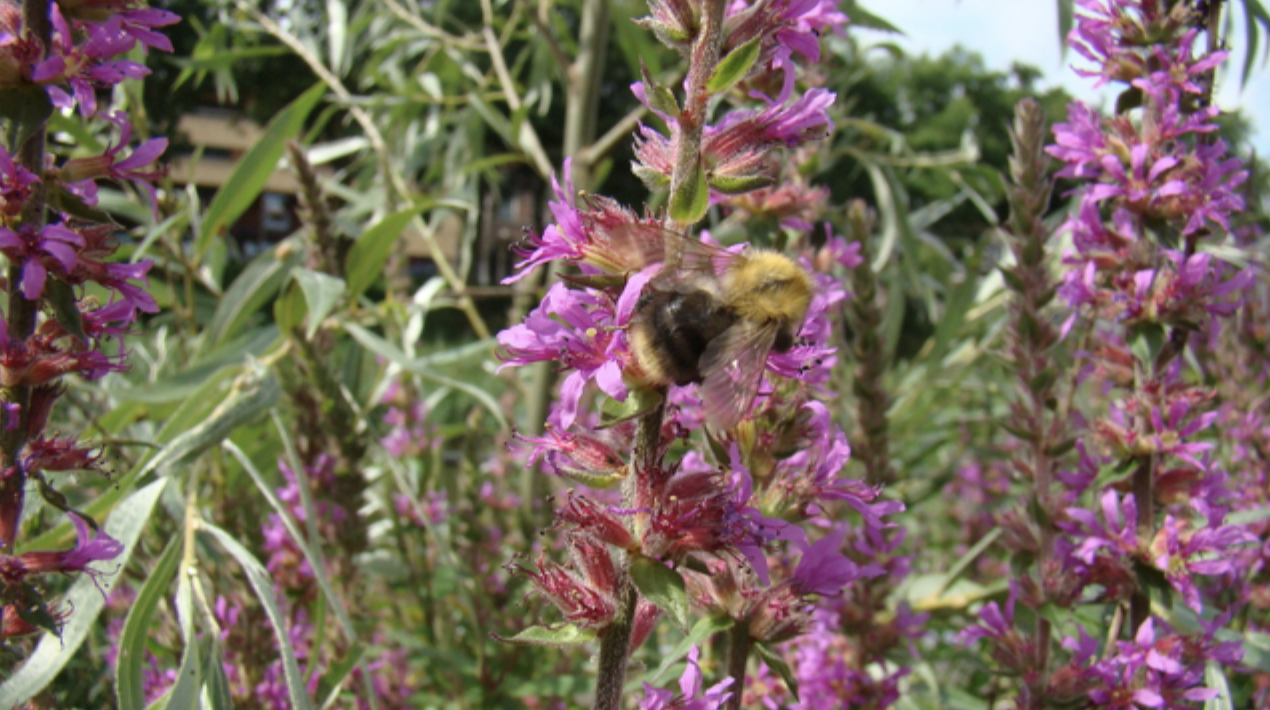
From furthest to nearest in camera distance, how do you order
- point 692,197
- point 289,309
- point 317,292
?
1. point 289,309
2. point 317,292
3. point 692,197

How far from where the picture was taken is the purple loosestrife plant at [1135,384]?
4.87ft

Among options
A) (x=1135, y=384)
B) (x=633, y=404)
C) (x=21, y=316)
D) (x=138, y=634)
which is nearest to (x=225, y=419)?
(x=138, y=634)

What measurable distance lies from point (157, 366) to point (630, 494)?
1737 millimetres

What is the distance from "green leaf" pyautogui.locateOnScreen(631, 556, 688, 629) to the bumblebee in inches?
5.8

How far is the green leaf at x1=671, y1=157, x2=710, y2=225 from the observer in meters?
0.86

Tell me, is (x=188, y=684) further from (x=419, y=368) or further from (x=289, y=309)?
(x=289, y=309)

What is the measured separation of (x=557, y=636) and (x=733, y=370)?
315 millimetres

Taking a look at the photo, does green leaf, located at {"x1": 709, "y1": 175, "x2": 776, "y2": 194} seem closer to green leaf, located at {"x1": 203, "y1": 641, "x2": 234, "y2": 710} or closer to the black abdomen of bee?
the black abdomen of bee

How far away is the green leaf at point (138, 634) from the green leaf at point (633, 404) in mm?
776

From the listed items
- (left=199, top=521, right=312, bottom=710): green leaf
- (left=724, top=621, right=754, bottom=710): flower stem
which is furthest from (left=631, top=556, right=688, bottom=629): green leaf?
(left=199, top=521, right=312, bottom=710): green leaf

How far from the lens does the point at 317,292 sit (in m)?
1.80

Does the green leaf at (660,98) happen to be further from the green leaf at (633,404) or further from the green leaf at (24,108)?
the green leaf at (24,108)

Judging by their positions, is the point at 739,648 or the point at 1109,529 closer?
the point at 739,648

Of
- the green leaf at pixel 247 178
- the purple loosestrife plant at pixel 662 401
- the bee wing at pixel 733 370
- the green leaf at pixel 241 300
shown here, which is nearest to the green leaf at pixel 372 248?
the green leaf at pixel 241 300
